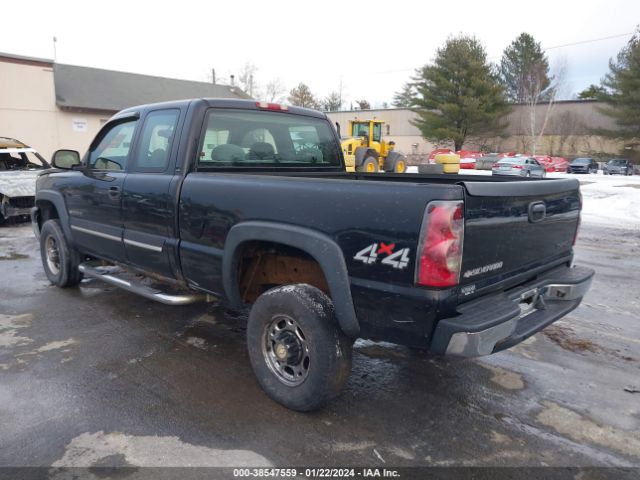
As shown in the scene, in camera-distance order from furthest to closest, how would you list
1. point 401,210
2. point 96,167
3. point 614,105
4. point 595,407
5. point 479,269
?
1. point 614,105
2. point 96,167
3. point 595,407
4. point 479,269
5. point 401,210

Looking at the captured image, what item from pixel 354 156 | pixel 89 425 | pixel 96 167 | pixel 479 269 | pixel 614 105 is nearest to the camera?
pixel 479 269

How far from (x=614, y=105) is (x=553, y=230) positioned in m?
49.5

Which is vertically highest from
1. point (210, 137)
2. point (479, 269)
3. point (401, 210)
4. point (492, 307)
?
point (210, 137)

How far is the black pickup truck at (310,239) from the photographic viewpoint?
2.60 metres

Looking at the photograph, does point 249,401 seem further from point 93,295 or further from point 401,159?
point 401,159

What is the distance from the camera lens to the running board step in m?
3.94

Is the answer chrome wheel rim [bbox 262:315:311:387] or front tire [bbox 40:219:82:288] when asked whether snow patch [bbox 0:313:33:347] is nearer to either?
front tire [bbox 40:219:82:288]

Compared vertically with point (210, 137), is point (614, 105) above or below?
above

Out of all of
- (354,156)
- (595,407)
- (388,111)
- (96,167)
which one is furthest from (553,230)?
(388,111)

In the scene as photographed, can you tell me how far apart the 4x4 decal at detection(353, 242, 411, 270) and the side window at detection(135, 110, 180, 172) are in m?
2.07

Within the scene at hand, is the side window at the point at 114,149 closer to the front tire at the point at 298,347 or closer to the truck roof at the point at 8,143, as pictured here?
the front tire at the point at 298,347

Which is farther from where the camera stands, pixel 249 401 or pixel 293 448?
pixel 249 401

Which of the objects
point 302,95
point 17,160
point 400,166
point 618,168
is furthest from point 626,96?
point 17,160

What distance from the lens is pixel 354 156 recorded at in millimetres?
21891
